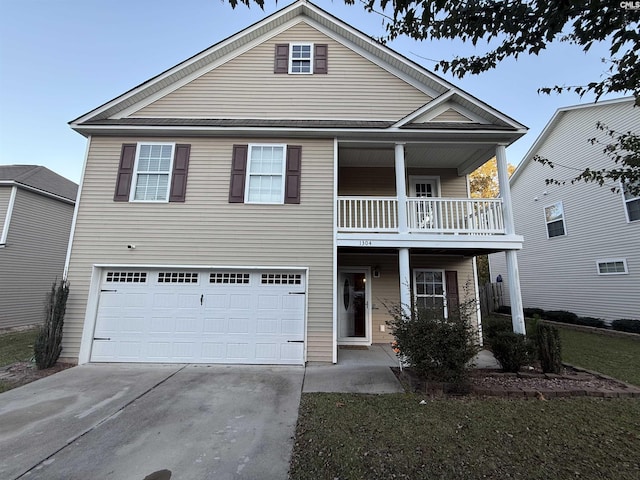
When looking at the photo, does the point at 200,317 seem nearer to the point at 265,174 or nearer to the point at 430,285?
the point at 265,174

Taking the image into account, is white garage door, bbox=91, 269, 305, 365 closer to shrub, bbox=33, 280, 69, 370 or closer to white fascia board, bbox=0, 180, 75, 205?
shrub, bbox=33, 280, 69, 370

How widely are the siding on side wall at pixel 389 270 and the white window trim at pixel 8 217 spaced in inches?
492

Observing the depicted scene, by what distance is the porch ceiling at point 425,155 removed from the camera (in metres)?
7.75

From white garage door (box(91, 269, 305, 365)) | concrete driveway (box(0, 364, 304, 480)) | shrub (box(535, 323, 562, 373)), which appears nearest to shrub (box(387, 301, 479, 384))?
shrub (box(535, 323, 562, 373))

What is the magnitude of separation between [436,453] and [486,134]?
7.05m

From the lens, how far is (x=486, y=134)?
7.15m

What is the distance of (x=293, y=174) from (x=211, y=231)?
253cm

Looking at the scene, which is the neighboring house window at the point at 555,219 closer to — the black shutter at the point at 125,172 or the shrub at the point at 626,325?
the shrub at the point at 626,325

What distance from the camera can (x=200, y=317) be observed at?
6793mm

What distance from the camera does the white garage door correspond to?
668cm

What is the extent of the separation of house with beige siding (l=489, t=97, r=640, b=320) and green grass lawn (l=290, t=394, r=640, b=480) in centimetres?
787

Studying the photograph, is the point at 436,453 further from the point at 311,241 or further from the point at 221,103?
the point at 221,103

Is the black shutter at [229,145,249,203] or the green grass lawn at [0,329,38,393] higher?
the black shutter at [229,145,249,203]

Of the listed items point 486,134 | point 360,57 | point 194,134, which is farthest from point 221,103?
point 486,134
